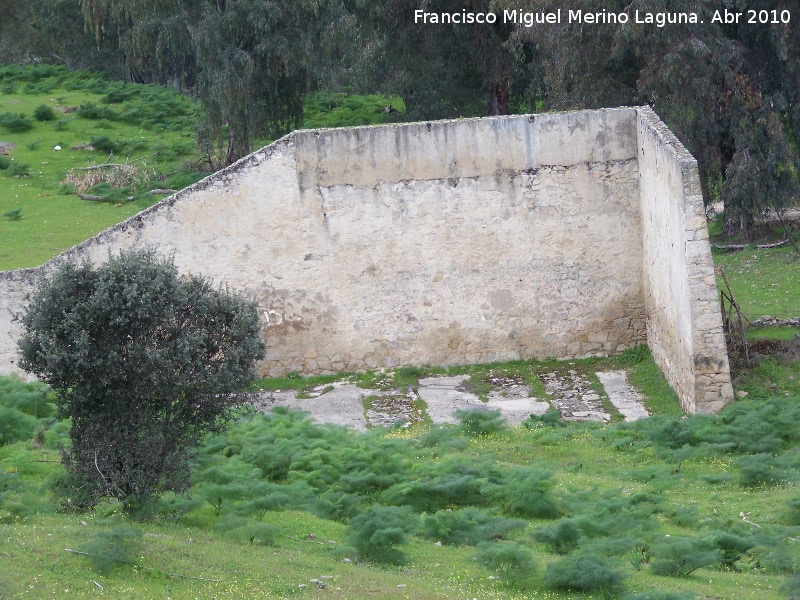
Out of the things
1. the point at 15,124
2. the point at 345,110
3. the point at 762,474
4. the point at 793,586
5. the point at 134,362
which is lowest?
the point at 762,474

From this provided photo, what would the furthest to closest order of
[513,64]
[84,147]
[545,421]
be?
[84,147] < [513,64] < [545,421]

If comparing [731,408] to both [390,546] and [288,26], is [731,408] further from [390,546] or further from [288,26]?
[288,26]

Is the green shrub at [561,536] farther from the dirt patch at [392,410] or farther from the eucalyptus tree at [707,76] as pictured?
the eucalyptus tree at [707,76]

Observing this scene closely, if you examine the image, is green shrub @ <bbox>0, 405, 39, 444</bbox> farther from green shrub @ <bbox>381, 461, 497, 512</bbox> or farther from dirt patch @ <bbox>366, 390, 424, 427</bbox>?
dirt patch @ <bbox>366, 390, 424, 427</bbox>

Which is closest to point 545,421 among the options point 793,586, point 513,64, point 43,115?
point 793,586

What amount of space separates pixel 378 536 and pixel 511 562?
1.08 meters

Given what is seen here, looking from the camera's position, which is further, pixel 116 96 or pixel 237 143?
pixel 116 96

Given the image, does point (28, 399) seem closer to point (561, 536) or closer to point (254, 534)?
point (254, 534)

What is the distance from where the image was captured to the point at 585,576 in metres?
9.01

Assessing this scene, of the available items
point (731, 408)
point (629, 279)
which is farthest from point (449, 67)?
point (731, 408)

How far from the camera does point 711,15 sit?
21.0m

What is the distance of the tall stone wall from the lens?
13961mm

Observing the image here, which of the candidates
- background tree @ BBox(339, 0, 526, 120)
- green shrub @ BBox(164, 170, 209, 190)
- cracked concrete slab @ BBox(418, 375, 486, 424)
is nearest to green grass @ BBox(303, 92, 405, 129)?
background tree @ BBox(339, 0, 526, 120)

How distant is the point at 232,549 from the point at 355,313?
7.78 metres
